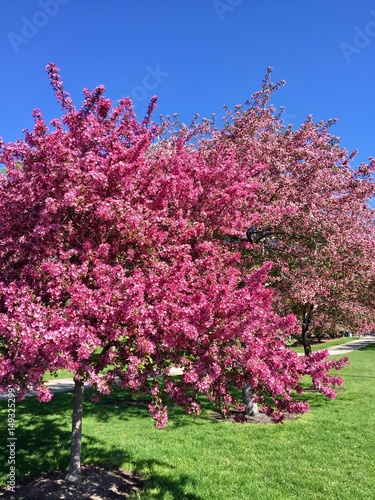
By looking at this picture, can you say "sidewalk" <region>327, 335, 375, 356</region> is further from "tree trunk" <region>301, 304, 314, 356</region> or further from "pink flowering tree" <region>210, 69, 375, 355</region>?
"pink flowering tree" <region>210, 69, 375, 355</region>

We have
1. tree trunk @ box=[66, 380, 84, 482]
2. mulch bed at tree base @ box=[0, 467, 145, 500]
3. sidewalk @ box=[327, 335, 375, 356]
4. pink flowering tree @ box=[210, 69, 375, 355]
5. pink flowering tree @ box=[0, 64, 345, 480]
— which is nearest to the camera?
pink flowering tree @ box=[0, 64, 345, 480]

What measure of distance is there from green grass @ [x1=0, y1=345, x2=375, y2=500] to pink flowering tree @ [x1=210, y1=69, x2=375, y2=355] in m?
3.39

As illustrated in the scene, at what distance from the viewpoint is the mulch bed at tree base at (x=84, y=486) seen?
6152 millimetres

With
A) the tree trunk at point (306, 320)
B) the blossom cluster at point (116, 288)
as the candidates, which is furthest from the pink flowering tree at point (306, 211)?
the blossom cluster at point (116, 288)

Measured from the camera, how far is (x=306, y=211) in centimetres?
1080

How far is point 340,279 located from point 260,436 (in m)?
4.87

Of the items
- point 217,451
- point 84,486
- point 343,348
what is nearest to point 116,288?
point 84,486

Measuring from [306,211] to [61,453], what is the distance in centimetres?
823

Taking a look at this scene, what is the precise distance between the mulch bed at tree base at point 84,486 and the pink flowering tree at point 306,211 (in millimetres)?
5569

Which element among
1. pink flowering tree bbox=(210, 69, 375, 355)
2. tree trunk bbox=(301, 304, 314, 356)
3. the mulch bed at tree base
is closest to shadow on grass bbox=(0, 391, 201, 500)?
the mulch bed at tree base

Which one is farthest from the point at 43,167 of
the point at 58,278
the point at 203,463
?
the point at 203,463

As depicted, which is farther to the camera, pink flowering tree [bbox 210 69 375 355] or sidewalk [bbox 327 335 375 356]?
sidewalk [bbox 327 335 375 356]

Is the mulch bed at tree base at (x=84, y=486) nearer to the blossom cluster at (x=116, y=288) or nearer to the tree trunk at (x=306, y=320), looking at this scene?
the blossom cluster at (x=116, y=288)

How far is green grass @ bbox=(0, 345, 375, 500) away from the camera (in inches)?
257
